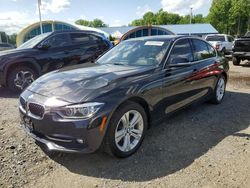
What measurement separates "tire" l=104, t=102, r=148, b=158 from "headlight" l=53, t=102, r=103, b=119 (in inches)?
11.6

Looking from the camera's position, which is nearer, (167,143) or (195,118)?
(167,143)

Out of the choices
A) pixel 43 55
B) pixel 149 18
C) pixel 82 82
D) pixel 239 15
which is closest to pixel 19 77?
pixel 43 55

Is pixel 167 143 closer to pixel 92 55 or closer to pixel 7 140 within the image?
pixel 7 140

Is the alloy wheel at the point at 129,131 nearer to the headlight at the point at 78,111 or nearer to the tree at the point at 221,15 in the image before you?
the headlight at the point at 78,111

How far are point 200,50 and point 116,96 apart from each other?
113 inches

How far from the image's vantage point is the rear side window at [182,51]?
4.37 metres

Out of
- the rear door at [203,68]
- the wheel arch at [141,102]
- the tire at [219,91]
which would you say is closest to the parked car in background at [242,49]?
the tire at [219,91]

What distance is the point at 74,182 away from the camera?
9.92 ft

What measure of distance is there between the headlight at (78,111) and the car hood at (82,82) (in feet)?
0.28

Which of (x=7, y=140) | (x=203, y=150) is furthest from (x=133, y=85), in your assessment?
(x=7, y=140)

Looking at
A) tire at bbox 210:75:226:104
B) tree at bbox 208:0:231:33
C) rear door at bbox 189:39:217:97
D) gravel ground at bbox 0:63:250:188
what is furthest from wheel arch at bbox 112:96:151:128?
tree at bbox 208:0:231:33

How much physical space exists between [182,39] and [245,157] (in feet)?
7.69

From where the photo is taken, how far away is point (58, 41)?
7992 millimetres

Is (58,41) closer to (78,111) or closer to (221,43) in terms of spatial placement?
(78,111)
